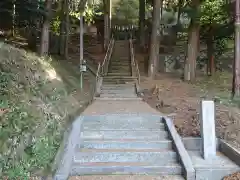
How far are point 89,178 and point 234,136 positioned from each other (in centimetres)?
404

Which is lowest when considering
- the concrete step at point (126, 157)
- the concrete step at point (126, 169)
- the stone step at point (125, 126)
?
the concrete step at point (126, 169)

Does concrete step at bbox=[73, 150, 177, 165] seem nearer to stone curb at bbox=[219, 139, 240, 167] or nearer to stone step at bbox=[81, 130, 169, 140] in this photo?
stone step at bbox=[81, 130, 169, 140]

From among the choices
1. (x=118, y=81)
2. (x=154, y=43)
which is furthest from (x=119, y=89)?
(x=154, y=43)

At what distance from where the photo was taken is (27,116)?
6.37 meters

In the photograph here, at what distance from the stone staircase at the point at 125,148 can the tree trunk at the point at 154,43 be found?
7866 mm

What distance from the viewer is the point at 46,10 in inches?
484

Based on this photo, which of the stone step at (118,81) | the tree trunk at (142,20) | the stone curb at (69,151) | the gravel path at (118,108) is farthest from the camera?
the tree trunk at (142,20)

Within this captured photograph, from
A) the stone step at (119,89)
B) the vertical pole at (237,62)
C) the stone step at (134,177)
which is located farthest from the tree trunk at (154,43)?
the stone step at (134,177)

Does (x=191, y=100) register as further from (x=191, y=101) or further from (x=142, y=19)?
(x=142, y=19)

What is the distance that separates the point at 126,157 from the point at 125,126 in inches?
64.4

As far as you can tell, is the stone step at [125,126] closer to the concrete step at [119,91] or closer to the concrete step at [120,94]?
the concrete step at [120,94]

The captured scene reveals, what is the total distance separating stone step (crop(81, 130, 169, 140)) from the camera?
8227 mm

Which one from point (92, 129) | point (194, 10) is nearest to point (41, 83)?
point (92, 129)

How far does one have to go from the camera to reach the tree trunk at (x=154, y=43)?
16.5 m
